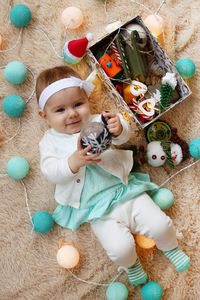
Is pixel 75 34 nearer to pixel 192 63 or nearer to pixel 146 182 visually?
pixel 192 63

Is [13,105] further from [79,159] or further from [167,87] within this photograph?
[167,87]

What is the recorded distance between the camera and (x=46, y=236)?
4.56ft

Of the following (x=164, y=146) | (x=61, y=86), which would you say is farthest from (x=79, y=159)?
(x=164, y=146)

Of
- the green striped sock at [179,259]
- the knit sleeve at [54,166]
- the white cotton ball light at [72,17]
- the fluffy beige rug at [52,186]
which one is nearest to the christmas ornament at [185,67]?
the fluffy beige rug at [52,186]

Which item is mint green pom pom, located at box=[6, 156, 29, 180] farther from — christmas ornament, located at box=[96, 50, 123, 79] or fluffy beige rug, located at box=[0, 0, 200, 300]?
christmas ornament, located at box=[96, 50, 123, 79]

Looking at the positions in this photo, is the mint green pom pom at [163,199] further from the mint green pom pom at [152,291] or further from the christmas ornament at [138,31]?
the christmas ornament at [138,31]

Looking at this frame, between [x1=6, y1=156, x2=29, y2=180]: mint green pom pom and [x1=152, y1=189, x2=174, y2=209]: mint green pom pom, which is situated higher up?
[x1=152, y1=189, x2=174, y2=209]: mint green pom pom

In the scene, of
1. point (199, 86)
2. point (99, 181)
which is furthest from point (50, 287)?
point (199, 86)

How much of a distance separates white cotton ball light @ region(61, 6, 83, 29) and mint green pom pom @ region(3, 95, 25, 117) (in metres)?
0.37

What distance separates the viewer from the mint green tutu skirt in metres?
1.25

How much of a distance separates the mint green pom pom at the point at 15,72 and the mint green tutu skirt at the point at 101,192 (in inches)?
18.0

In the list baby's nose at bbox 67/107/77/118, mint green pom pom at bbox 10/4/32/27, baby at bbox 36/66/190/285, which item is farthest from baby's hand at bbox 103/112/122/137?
mint green pom pom at bbox 10/4/32/27

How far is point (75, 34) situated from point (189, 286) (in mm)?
1106

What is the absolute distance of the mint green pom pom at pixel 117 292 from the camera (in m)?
1.28
